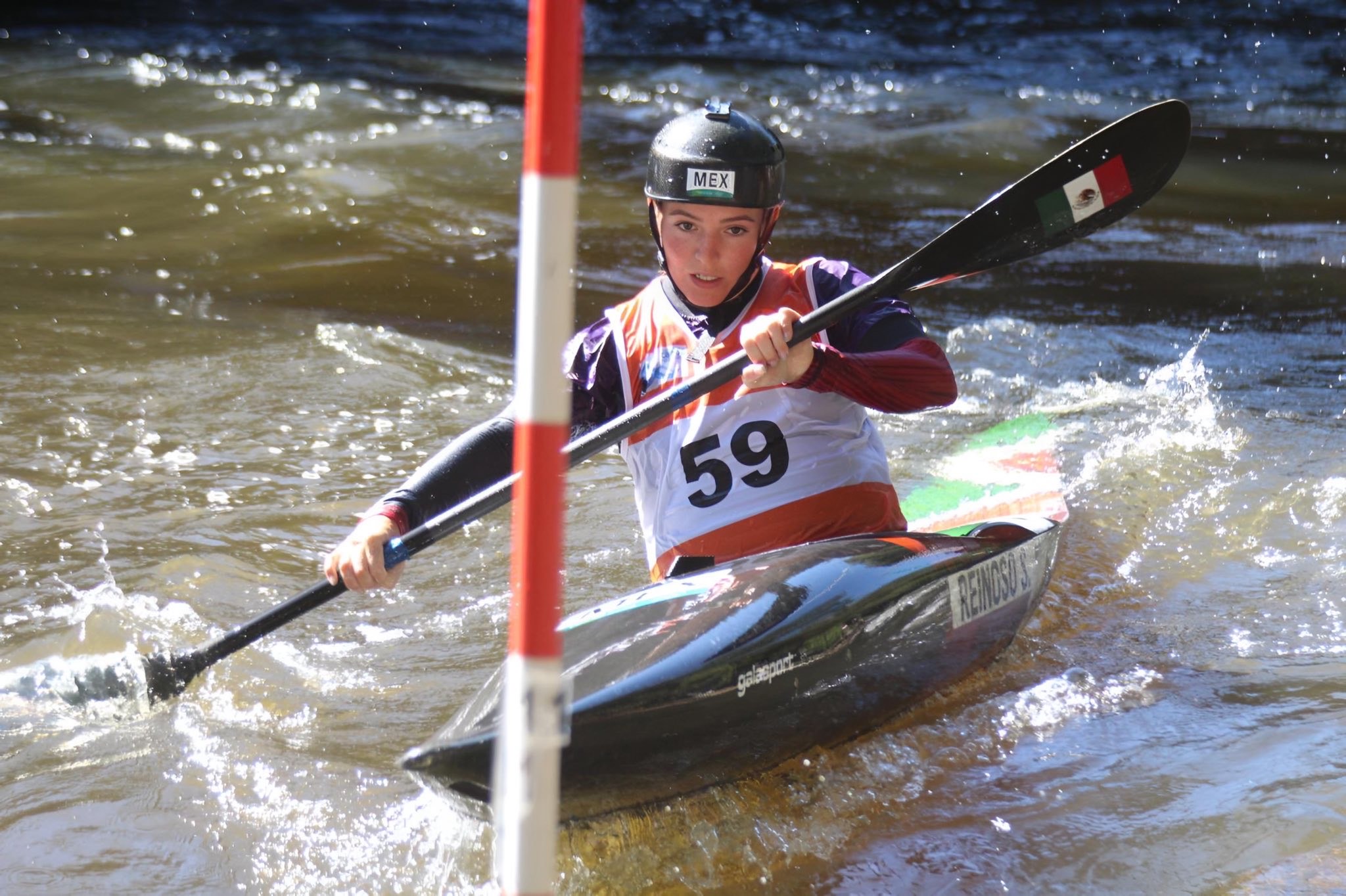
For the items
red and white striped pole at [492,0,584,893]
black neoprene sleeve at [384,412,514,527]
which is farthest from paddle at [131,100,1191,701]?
red and white striped pole at [492,0,584,893]

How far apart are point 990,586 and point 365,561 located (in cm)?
155

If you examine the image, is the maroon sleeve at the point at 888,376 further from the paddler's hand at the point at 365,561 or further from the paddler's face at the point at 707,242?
the paddler's hand at the point at 365,561

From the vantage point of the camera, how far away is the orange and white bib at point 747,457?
3293 millimetres

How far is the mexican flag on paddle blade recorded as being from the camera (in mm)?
3395

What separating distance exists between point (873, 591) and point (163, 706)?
1804 millimetres

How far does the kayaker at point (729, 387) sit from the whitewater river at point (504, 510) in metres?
0.60

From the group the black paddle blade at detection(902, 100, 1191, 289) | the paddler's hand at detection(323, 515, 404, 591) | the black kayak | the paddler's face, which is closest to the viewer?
the black kayak

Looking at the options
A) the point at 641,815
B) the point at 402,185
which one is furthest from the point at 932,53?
the point at 641,815

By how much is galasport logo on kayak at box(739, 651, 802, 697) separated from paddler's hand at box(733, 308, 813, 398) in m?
0.62

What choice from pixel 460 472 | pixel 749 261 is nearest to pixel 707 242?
pixel 749 261

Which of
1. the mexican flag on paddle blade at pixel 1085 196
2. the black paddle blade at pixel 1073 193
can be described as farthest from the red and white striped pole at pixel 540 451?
the mexican flag on paddle blade at pixel 1085 196

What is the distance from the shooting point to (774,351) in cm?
291

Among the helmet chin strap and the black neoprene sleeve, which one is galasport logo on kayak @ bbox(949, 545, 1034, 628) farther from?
the black neoprene sleeve

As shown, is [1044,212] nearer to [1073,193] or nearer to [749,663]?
[1073,193]
